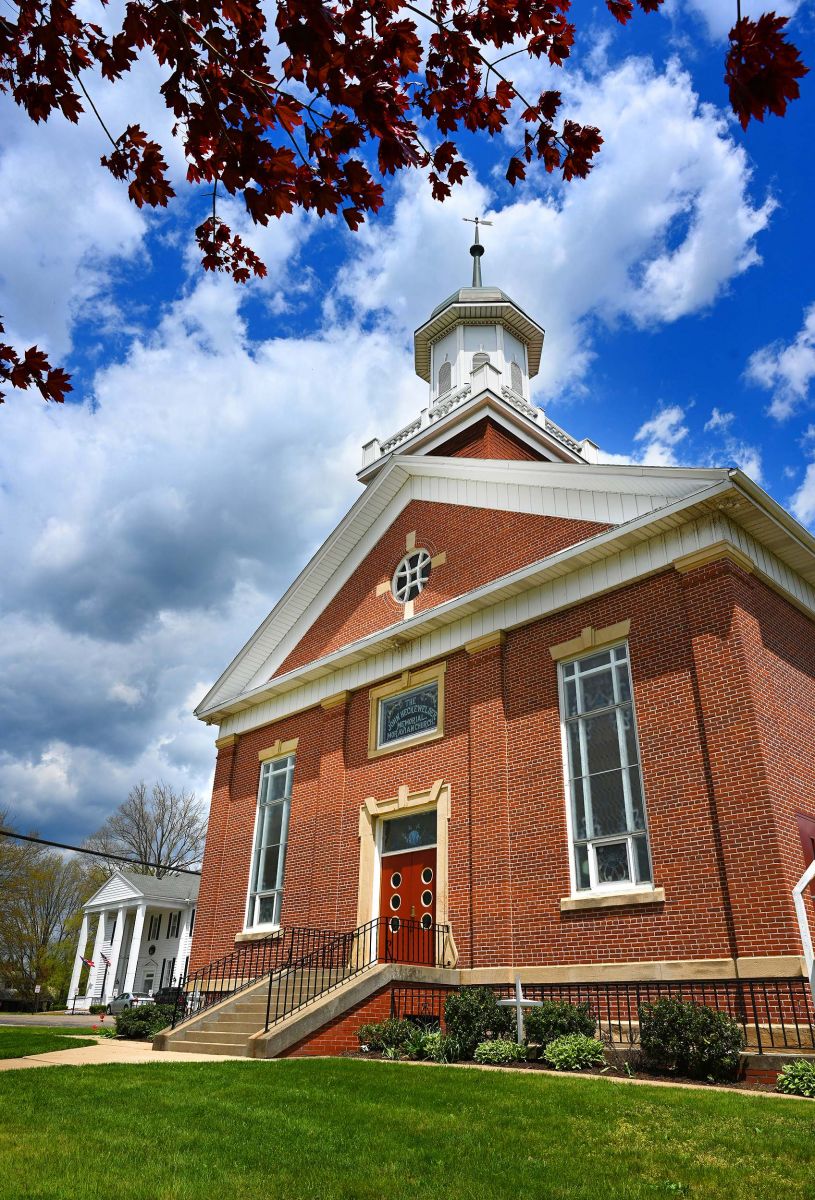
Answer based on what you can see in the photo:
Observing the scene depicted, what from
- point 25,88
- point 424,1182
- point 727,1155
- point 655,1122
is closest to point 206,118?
point 25,88

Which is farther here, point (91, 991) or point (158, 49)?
point (91, 991)

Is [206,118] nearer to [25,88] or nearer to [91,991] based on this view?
[25,88]

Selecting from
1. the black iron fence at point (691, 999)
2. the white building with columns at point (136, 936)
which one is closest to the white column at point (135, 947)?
the white building with columns at point (136, 936)

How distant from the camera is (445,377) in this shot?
24047mm

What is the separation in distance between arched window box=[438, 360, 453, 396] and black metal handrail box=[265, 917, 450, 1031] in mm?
14188

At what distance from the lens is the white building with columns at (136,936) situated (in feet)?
144

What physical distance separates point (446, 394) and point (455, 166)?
18126 mm

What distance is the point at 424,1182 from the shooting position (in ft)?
16.3

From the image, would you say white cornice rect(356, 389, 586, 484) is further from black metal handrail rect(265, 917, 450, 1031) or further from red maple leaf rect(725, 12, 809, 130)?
red maple leaf rect(725, 12, 809, 130)

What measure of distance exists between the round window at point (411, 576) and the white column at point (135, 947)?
106 ft

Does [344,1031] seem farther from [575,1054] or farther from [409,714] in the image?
[409,714]

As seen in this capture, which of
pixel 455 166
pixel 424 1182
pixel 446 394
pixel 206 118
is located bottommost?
pixel 424 1182

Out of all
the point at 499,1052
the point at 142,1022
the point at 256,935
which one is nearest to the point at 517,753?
the point at 499,1052

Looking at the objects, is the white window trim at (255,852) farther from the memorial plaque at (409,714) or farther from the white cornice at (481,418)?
the white cornice at (481,418)
